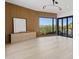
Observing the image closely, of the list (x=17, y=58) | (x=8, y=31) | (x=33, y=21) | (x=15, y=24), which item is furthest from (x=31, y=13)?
(x=17, y=58)

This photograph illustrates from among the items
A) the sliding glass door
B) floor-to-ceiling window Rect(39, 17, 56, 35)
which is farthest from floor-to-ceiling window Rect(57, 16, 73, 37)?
the sliding glass door

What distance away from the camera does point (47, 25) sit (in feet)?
38.4

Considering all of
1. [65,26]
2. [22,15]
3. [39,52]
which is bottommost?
[39,52]

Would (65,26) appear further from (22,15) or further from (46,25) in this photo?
(22,15)

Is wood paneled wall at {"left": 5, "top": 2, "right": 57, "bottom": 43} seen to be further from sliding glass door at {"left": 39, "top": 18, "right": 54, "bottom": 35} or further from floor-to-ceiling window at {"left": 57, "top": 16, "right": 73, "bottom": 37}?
floor-to-ceiling window at {"left": 57, "top": 16, "right": 73, "bottom": 37}

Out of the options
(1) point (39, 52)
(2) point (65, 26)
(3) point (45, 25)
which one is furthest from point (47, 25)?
(1) point (39, 52)

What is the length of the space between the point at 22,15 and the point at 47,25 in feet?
13.9

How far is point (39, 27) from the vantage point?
414 inches

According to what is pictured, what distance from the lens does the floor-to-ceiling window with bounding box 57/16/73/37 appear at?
983 centimetres

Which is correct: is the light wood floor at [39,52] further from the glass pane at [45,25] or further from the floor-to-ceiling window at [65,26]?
the glass pane at [45,25]

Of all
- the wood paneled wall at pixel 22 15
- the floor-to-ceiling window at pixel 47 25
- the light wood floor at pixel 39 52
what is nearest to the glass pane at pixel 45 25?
the floor-to-ceiling window at pixel 47 25

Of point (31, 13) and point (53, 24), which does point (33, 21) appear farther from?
point (53, 24)
